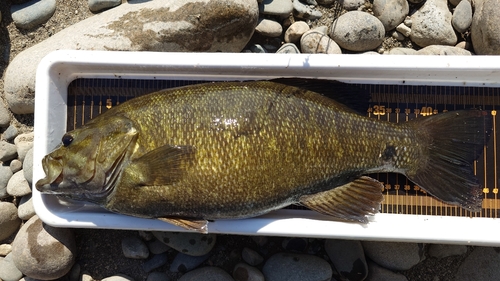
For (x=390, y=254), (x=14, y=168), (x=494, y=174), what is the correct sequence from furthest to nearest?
(x=14, y=168) → (x=390, y=254) → (x=494, y=174)

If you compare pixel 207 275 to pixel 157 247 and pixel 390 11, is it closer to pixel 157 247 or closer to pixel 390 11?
pixel 157 247

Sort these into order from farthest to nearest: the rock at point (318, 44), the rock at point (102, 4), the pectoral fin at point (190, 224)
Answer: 1. the rock at point (102, 4)
2. the rock at point (318, 44)
3. the pectoral fin at point (190, 224)

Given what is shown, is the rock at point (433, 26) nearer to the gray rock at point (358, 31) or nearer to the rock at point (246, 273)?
the gray rock at point (358, 31)

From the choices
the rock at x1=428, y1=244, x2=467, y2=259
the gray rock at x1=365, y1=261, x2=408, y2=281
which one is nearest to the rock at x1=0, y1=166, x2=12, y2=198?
the gray rock at x1=365, y1=261, x2=408, y2=281

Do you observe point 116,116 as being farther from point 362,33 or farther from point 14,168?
point 362,33

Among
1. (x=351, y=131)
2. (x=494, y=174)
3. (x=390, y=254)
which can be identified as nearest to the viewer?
(x=351, y=131)

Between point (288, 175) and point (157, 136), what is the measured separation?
763 millimetres

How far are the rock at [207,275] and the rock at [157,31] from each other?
5.16 ft

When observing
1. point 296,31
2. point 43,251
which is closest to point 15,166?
point 43,251

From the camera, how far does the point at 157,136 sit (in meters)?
2.21

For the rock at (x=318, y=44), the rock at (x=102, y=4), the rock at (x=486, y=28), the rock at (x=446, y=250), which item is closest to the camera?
the rock at (x=486, y=28)

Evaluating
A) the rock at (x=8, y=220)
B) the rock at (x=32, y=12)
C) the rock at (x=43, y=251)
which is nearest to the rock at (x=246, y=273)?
the rock at (x=43, y=251)

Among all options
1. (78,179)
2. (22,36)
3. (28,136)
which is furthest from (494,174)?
(22,36)

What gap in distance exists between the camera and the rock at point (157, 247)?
2936mm
